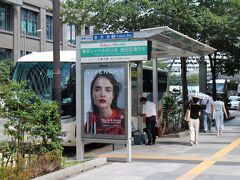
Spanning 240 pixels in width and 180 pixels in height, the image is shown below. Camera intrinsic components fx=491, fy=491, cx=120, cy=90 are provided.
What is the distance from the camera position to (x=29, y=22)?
54031mm

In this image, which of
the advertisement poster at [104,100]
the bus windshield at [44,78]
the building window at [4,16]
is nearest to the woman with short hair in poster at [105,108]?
the advertisement poster at [104,100]

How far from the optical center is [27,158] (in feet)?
31.4

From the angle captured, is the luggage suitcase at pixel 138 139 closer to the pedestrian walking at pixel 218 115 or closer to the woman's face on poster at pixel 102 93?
the woman's face on poster at pixel 102 93

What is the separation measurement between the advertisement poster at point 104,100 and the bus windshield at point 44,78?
2.01 metres

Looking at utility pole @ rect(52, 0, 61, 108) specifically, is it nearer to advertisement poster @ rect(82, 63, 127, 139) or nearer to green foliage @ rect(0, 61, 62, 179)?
green foliage @ rect(0, 61, 62, 179)

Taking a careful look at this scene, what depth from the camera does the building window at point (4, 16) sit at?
49.7 m

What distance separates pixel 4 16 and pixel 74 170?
4221 centimetres

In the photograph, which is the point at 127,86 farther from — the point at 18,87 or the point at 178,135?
the point at 178,135

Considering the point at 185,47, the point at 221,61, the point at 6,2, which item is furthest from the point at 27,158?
the point at 6,2

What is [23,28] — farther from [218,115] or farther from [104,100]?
[104,100]

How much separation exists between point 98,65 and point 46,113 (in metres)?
3.09

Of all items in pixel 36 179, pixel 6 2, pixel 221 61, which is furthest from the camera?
pixel 6 2

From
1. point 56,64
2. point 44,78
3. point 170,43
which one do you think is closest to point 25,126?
point 56,64

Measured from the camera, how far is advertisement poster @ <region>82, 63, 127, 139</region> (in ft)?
40.6
